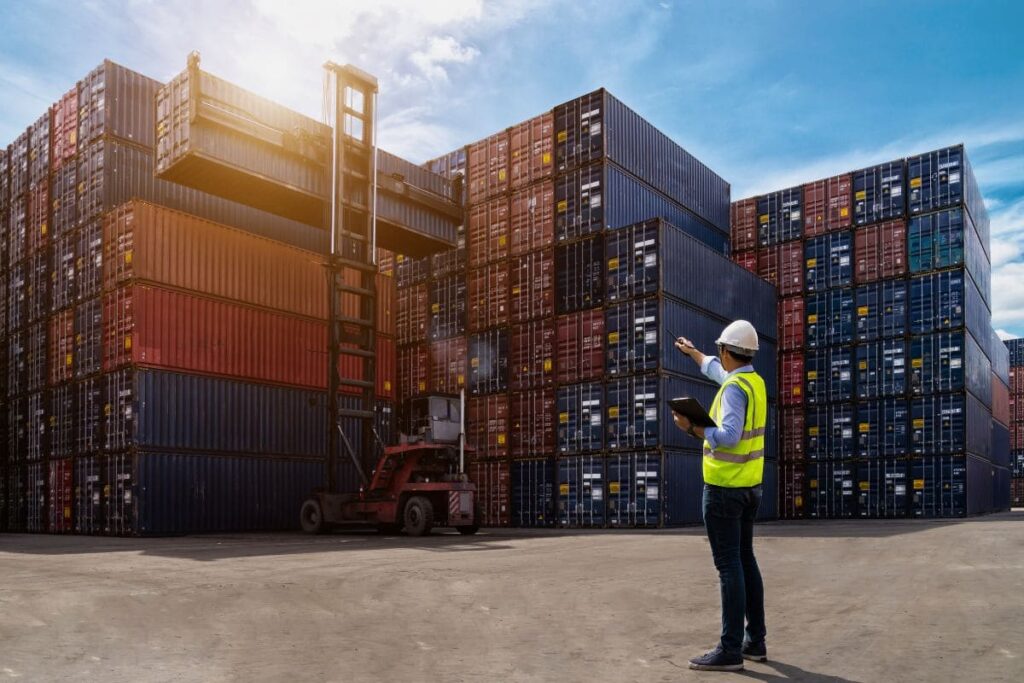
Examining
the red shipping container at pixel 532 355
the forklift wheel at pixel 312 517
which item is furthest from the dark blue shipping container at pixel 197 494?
the red shipping container at pixel 532 355

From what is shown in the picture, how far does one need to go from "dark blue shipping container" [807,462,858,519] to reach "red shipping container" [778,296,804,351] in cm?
432

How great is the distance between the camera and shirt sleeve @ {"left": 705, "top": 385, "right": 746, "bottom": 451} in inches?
213

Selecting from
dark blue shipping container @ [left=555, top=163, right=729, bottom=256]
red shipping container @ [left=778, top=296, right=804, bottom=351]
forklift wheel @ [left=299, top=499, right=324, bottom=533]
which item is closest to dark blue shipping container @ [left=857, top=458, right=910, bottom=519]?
red shipping container @ [left=778, top=296, right=804, bottom=351]

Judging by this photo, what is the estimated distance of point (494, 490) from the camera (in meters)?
27.2

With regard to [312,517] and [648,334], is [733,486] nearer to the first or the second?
[312,517]

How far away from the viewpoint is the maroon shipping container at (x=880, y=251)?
2961 centimetres

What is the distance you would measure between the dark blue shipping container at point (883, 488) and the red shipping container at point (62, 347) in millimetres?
24854

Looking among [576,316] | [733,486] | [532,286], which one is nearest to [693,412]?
[733,486]

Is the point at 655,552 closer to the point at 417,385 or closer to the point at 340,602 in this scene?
the point at 340,602

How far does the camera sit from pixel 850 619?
284 inches

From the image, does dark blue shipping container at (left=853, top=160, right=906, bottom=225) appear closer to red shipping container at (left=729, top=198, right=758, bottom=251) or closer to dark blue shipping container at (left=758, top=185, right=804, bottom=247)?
dark blue shipping container at (left=758, top=185, right=804, bottom=247)

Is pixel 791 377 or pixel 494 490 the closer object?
pixel 494 490

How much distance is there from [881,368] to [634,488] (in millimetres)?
11039

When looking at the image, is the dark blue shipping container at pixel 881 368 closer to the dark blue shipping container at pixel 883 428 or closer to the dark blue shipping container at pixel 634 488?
the dark blue shipping container at pixel 883 428
